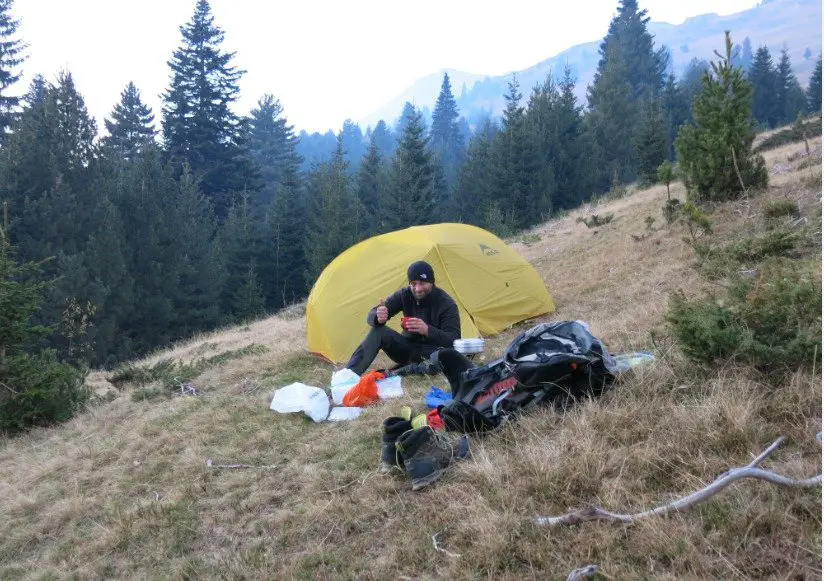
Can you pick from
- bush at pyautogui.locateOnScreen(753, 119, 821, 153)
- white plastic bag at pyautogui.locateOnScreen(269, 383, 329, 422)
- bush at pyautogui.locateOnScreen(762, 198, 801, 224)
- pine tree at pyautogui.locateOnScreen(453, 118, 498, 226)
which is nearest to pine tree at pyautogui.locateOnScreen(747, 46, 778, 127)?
pine tree at pyautogui.locateOnScreen(453, 118, 498, 226)

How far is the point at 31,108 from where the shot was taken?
19.1 metres

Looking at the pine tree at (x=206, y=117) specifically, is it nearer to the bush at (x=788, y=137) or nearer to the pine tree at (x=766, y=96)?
the bush at (x=788, y=137)

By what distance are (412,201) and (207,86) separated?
16.1 m

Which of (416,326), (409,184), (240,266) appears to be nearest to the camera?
(416,326)

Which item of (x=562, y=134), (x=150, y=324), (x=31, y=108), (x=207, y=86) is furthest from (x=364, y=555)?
(x=207, y=86)

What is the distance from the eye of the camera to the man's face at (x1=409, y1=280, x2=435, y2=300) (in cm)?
575

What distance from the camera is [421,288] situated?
578 cm

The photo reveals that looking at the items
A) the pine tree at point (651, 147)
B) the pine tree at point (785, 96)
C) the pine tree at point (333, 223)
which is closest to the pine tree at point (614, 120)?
the pine tree at point (651, 147)

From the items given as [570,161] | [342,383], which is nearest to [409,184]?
[570,161]

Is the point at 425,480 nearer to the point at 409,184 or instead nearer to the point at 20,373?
the point at 20,373

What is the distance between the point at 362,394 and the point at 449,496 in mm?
2145

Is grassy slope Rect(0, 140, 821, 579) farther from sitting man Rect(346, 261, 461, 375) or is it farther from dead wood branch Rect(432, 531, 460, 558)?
sitting man Rect(346, 261, 461, 375)

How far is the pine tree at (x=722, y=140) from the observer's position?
816cm

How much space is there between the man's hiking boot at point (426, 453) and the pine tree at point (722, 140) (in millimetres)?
7078
